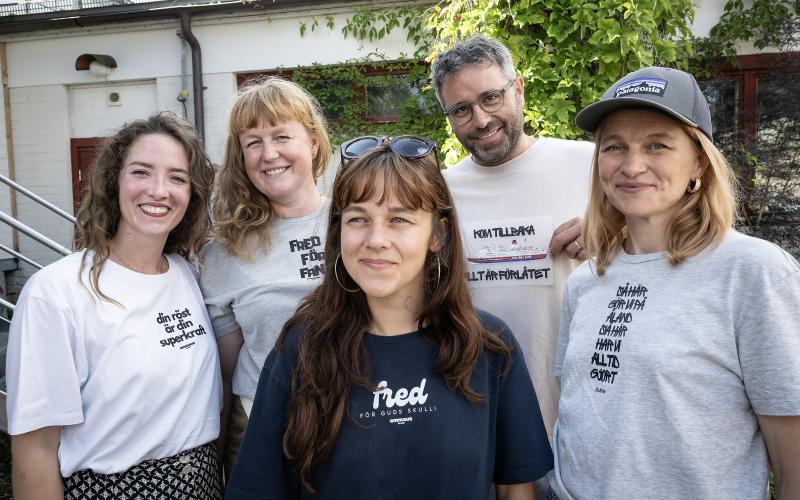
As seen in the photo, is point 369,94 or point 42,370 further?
point 369,94

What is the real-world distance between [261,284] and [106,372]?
619 millimetres

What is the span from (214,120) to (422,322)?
7.28 metres

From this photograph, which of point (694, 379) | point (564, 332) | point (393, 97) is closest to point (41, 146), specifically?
point (393, 97)

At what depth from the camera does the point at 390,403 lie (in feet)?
5.45

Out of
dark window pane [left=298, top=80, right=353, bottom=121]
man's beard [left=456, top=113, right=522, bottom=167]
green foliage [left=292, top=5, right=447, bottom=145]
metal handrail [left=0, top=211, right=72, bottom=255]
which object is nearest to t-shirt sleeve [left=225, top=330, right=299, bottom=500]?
man's beard [left=456, top=113, right=522, bottom=167]

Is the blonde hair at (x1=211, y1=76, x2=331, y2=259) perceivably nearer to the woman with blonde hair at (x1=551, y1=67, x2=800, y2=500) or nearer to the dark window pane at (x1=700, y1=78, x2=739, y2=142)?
the woman with blonde hair at (x1=551, y1=67, x2=800, y2=500)

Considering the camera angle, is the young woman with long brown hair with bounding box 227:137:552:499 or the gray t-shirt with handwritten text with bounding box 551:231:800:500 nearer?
the gray t-shirt with handwritten text with bounding box 551:231:800:500

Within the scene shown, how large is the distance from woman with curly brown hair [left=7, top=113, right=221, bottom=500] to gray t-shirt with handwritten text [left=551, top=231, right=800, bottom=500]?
132 centimetres

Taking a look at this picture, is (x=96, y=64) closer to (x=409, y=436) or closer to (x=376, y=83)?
(x=376, y=83)

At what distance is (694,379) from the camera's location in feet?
5.24

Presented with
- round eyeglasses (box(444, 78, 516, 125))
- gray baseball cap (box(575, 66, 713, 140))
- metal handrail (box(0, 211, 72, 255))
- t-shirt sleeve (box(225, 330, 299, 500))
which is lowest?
t-shirt sleeve (box(225, 330, 299, 500))

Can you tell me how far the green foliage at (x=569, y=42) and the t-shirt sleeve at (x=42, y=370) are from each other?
4.17m

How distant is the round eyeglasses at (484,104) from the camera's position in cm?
260

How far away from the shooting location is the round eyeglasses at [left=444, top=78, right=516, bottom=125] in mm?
2604
